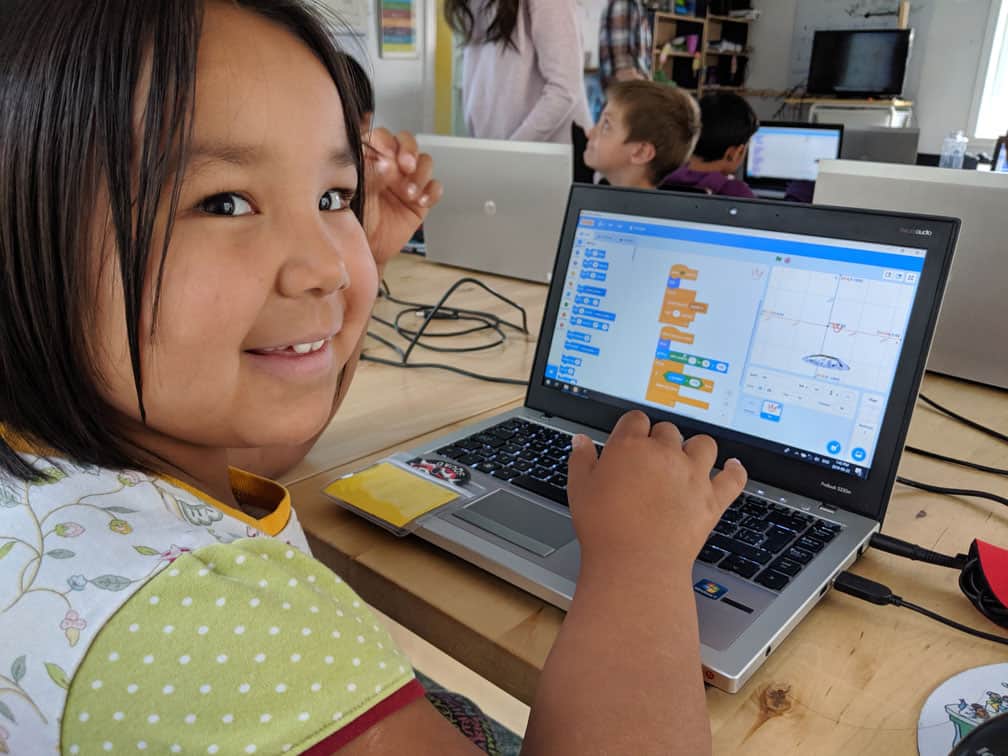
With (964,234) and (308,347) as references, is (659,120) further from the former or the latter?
(308,347)

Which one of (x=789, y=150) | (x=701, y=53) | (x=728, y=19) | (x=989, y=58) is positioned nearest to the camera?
(x=789, y=150)

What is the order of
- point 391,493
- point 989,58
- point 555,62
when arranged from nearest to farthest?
point 391,493 → point 555,62 → point 989,58

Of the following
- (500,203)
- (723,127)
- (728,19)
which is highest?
(728,19)

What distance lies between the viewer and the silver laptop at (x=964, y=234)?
3.20 feet

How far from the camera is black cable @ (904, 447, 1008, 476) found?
810 millimetres

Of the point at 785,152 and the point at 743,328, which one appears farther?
the point at 785,152

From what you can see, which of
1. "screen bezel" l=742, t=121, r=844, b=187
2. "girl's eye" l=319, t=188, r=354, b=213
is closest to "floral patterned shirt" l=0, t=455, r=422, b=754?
"girl's eye" l=319, t=188, r=354, b=213

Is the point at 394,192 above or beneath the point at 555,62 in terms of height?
beneath

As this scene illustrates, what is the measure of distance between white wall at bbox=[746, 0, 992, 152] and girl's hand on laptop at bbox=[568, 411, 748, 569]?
18.4 feet

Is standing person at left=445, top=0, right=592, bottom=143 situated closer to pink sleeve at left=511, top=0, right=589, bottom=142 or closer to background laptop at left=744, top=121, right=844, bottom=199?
pink sleeve at left=511, top=0, right=589, bottom=142

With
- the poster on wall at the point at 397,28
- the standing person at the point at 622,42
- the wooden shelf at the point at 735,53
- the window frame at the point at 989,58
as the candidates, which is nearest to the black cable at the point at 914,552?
the standing person at the point at 622,42

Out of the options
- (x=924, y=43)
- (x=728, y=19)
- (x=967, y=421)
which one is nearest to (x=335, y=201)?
(x=967, y=421)

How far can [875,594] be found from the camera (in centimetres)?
58

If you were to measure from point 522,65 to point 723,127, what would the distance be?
3.49 ft
